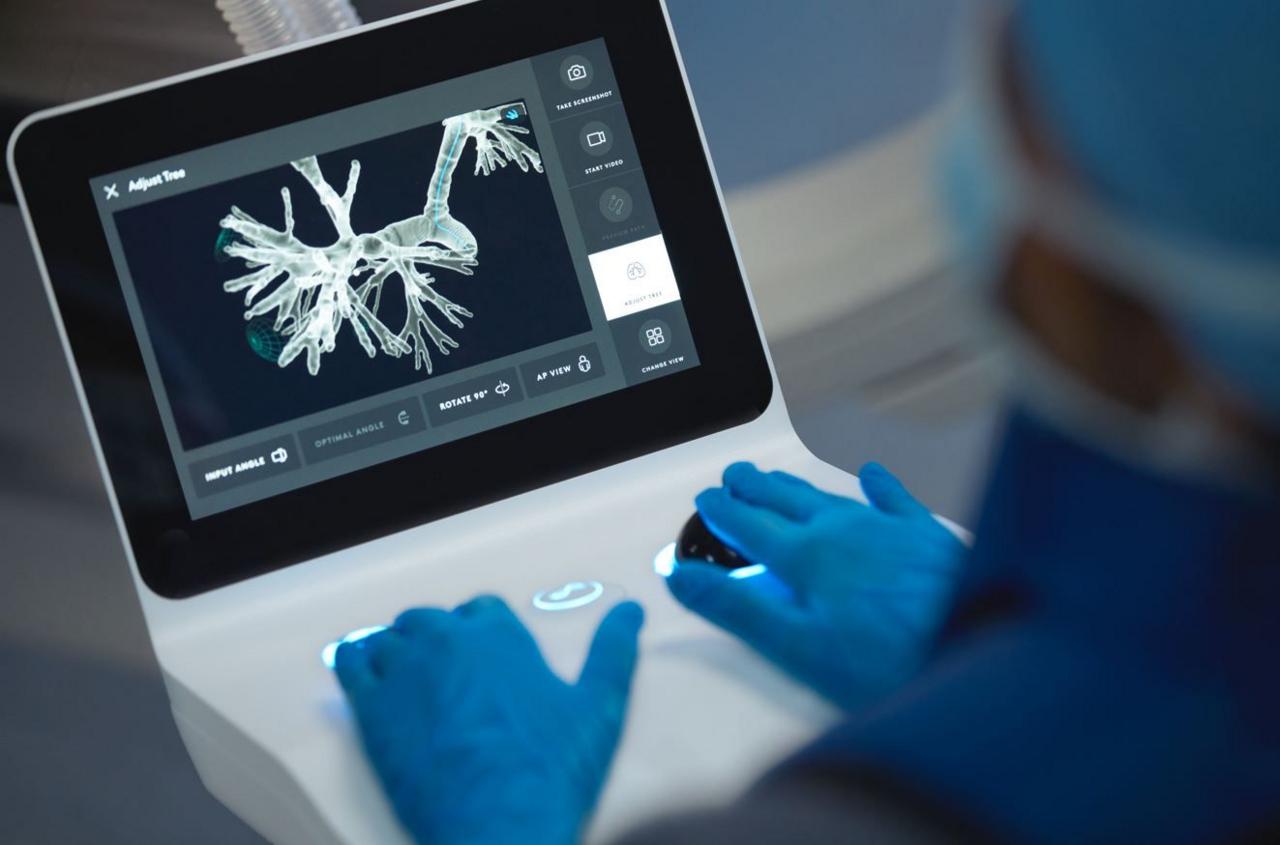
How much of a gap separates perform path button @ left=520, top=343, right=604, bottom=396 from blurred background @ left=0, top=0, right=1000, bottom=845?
0.89 ft

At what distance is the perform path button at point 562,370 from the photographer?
72 centimetres

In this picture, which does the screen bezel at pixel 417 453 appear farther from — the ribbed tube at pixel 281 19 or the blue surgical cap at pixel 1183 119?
the blue surgical cap at pixel 1183 119

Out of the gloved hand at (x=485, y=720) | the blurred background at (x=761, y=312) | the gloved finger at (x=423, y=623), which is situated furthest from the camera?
the blurred background at (x=761, y=312)

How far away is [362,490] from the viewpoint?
0.71 metres

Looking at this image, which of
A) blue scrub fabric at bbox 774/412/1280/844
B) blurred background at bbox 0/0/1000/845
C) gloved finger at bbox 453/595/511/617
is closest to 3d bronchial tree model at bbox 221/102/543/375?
gloved finger at bbox 453/595/511/617

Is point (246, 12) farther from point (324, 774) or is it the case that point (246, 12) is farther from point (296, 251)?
point (324, 774)

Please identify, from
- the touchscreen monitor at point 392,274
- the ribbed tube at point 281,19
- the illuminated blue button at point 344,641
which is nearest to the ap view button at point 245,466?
the touchscreen monitor at point 392,274

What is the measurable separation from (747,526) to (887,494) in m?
0.10

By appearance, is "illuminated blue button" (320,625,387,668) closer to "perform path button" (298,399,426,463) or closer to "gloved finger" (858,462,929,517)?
"perform path button" (298,399,426,463)

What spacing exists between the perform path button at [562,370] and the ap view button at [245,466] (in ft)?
0.50

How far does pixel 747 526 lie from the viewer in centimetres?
69

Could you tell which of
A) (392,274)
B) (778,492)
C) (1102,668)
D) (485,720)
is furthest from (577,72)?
(1102,668)

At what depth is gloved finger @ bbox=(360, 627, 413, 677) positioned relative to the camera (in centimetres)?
63

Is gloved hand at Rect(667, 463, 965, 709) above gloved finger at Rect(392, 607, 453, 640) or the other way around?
the other way around
